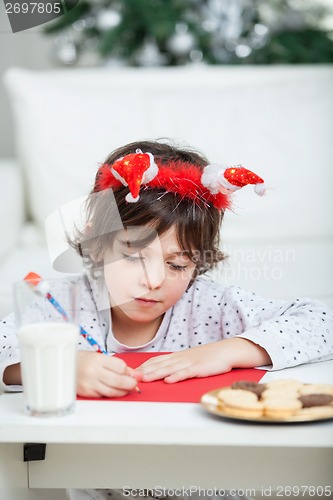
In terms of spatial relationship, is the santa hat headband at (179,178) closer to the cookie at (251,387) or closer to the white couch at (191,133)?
the cookie at (251,387)

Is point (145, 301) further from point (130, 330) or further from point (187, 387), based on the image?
point (187, 387)

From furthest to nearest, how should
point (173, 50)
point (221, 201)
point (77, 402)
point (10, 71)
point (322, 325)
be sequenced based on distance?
point (173, 50) < point (10, 71) < point (221, 201) < point (322, 325) < point (77, 402)

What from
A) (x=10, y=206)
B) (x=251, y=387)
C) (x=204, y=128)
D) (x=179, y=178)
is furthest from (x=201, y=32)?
(x=251, y=387)

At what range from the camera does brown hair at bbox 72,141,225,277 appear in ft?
3.57

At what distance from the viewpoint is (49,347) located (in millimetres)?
689

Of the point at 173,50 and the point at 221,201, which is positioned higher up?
the point at 173,50

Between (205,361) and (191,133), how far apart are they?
1172 mm

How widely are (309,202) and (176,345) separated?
34.4 inches

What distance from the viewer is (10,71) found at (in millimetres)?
2027

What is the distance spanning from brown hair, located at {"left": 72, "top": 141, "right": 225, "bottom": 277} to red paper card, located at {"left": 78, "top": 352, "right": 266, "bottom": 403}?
0.82 ft

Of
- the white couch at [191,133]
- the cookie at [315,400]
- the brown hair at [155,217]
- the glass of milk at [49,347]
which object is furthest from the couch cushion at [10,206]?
the cookie at [315,400]

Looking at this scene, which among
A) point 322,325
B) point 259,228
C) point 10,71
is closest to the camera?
point 322,325

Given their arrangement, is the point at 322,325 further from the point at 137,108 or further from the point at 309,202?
the point at 137,108

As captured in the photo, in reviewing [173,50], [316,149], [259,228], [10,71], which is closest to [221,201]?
[259,228]
